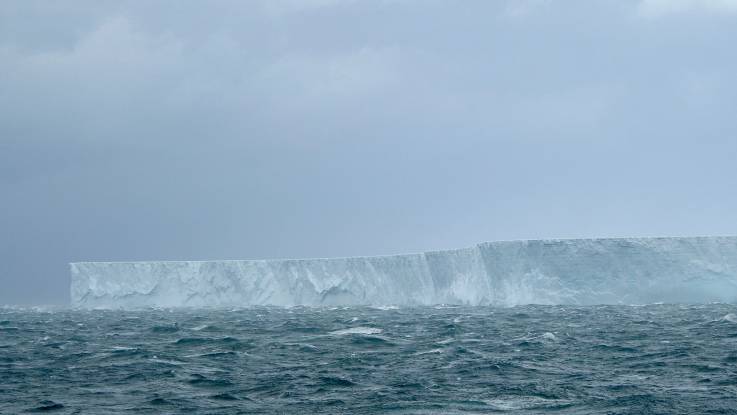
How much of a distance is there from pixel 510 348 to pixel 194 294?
A: 42584 millimetres

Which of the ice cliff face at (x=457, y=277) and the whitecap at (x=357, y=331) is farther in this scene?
the ice cliff face at (x=457, y=277)

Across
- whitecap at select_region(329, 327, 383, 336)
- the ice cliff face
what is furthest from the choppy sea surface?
the ice cliff face

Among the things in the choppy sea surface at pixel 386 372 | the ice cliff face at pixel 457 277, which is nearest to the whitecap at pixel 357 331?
the choppy sea surface at pixel 386 372

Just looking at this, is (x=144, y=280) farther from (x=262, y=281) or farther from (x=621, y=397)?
(x=621, y=397)

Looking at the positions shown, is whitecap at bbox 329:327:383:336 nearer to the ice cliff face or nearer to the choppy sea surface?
the choppy sea surface

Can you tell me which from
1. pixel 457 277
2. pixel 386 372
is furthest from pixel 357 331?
pixel 457 277

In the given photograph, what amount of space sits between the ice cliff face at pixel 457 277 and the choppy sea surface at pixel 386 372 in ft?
67.4

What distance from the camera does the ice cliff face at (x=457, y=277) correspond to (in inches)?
1767

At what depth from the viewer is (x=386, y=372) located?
14.7 m

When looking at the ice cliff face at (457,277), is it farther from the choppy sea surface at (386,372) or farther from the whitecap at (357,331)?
the whitecap at (357,331)

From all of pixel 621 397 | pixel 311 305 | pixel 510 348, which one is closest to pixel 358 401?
pixel 621 397

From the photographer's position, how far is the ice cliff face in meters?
44.9

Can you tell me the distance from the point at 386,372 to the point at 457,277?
3668 cm

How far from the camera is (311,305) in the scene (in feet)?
188
